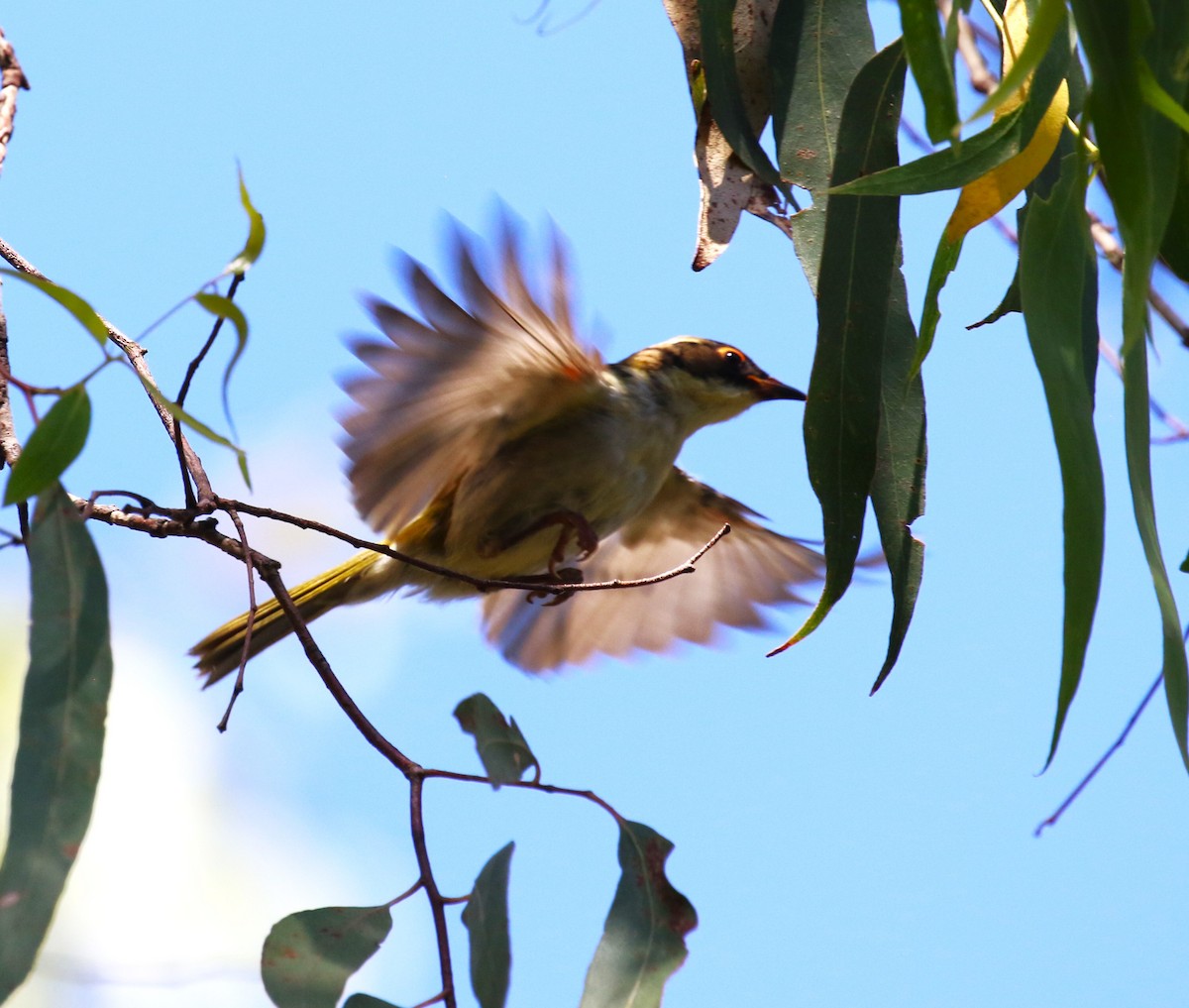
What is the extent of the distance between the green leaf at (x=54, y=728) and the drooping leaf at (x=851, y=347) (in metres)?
1.20

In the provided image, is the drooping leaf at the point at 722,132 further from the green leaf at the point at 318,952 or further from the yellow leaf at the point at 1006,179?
the green leaf at the point at 318,952

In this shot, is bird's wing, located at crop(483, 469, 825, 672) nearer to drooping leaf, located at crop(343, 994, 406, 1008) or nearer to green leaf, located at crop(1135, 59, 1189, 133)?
drooping leaf, located at crop(343, 994, 406, 1008)

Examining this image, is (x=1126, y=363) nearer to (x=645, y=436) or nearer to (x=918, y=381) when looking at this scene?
(x=918, y=381)

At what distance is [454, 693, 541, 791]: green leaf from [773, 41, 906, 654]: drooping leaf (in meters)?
0.54

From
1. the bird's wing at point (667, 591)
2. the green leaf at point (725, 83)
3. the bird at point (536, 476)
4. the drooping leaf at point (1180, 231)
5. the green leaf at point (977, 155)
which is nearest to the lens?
the green leaf at point (977, 155)

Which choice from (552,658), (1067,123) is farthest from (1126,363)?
(552,658)

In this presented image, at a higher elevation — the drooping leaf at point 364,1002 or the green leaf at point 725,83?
the green leaf at point 725,83

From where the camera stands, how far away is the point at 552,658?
15.5 feet

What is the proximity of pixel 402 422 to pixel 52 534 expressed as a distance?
1.72 metres

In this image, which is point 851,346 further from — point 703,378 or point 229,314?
point 703,378

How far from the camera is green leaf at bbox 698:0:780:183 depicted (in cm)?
267

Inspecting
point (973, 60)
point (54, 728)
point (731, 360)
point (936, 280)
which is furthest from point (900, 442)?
point (973, 60)

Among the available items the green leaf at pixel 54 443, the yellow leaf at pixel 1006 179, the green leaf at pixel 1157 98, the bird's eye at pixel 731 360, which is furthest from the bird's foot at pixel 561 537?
the green leaf at pixel 1157 98

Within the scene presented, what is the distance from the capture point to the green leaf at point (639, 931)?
217 centimetres
